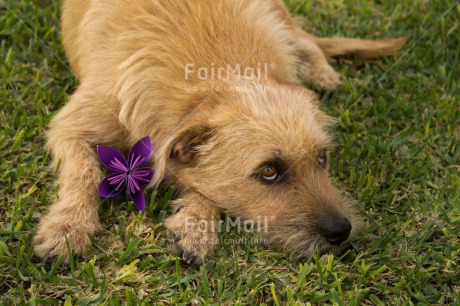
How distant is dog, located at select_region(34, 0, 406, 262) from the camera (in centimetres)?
348

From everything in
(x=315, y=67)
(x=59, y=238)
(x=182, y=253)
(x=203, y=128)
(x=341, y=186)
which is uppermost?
(x=203, y=128)

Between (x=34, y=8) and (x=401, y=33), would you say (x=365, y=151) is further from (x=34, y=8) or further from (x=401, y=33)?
(x=34, y=8)

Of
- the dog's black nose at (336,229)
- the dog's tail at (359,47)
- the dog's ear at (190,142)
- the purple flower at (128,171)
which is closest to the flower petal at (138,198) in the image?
the purple flower at (128,171)

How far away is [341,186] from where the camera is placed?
4203mm

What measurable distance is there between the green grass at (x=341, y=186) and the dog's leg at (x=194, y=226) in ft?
0.28

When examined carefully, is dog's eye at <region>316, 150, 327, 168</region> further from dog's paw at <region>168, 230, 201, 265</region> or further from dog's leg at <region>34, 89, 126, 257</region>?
dog's leg at <region>34, 89, 126, 257</region>

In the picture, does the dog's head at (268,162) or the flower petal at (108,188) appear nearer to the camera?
the dog's head at (268,162)

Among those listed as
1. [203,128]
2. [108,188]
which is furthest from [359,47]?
[108,188]

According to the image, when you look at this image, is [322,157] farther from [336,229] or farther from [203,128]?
[203,128]

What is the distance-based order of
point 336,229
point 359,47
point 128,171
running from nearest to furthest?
1. point 336,229
2. point 128,171
3. point 359,47

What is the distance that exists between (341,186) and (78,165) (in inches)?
76.1

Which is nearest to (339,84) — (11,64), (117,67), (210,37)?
(210,37)

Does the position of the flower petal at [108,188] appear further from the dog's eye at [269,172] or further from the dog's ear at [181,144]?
the dog's eye at [269,172]

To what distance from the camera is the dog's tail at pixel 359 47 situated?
5484 mm
